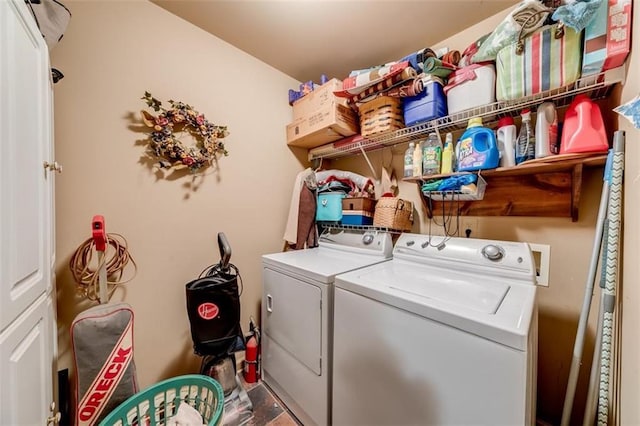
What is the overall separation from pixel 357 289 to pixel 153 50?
6.36ft

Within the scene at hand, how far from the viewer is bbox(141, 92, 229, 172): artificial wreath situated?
1463 millimetres

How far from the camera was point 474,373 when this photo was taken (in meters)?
0.74

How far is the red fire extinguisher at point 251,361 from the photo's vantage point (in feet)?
5.68

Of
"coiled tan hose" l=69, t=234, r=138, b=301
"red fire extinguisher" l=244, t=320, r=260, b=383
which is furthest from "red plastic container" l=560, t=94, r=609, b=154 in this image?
"coiled tan hose" l=69, t=234, r=138, b=301

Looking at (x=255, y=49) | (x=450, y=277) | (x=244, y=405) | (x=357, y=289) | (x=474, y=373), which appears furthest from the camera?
(x=255, y=49)

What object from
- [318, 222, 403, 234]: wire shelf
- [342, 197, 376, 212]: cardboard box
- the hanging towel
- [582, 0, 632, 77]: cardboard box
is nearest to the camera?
[582, 0, 632, 77]: cardboard box

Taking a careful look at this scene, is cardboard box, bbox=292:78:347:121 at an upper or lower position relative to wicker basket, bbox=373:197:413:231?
upper

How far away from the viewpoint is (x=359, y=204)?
5.87 ft

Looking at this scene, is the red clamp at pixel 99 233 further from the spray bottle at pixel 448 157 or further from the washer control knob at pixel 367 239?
the spray bottle at pixel 448 157

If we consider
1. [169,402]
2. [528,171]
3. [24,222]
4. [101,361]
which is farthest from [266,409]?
[528,171]

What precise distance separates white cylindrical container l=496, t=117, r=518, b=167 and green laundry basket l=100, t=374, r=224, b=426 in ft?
6.23

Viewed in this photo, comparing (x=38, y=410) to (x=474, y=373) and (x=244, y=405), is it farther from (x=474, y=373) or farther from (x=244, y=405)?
(x=474, y=373)

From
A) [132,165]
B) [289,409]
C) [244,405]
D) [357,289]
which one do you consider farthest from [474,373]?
[132,165]

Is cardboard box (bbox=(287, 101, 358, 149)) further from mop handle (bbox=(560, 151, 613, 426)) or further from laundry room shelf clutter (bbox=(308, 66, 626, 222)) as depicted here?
mop handle (bbox=(560, 151, 613, 426))
